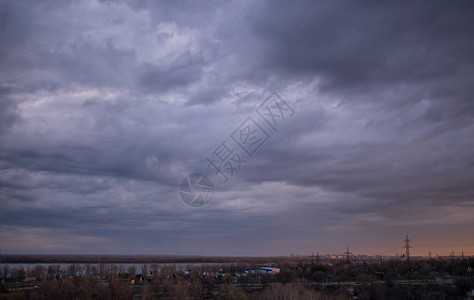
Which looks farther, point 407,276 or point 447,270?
point 447,270

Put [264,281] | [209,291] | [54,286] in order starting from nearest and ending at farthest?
[54,286], [209,291], [264,281]

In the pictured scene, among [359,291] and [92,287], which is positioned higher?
[92,287]

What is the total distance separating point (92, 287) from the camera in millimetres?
48938

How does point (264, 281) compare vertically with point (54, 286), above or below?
below

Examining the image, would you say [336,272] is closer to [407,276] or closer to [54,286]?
[407,276]

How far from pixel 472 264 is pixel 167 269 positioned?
91266 millimetres

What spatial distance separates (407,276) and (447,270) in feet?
58.8

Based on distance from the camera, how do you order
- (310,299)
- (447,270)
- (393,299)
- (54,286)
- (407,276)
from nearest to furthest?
(310,299) < (54,286) < (393,299) < (407,276) < (447,270)

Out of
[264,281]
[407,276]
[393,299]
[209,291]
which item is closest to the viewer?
[393,299]

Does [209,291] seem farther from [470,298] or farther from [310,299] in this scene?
[470,298]

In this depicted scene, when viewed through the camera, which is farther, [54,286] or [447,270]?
[447,270]

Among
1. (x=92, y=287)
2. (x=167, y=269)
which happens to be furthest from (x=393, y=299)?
(x=167, y=269)

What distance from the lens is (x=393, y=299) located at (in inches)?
2247

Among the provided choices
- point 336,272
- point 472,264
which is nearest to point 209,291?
point 336,272
